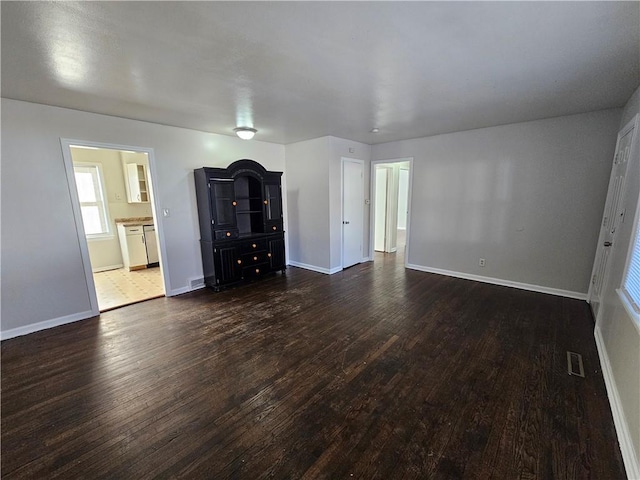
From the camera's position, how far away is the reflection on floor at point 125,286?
3.85 m

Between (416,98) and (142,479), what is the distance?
11.9 ft

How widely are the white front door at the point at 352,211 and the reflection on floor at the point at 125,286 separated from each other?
326 cm

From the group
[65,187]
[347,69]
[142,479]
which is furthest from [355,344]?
[65,187]

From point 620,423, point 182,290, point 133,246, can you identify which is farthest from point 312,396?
point 133,246

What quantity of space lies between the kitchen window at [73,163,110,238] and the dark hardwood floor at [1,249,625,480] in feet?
Result: 9.23

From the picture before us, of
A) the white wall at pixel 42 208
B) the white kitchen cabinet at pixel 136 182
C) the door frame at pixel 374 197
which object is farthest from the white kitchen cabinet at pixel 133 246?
the door frame at pixel 374 197

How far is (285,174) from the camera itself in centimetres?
542

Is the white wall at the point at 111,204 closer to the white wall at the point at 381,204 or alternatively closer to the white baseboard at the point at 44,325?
the white baseboard at the point at 44,325

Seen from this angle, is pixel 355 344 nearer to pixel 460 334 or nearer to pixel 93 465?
pixel 460 334

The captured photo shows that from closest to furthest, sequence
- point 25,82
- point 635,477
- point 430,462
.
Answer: point 635,477, point 430,462, point 25,82

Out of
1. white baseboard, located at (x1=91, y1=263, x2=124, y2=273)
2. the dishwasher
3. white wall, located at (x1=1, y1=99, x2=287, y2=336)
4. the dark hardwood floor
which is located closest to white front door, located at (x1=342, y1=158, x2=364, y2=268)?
the dark hardwood floor

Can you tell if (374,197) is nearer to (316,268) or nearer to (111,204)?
(316,268)

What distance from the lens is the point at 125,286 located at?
4.43 m

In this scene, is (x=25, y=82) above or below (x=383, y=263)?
above
